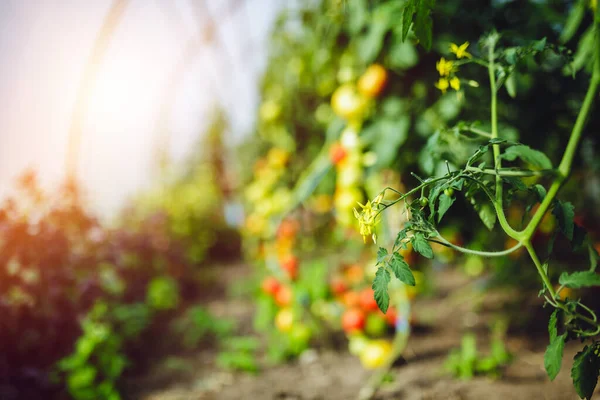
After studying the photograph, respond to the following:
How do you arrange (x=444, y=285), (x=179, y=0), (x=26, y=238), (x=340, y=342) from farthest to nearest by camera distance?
(x=179, y=0) → (x=444, y=285) → (x=340, y=342) → (x=26, y=238)

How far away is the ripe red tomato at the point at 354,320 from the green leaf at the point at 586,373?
0.97 meters

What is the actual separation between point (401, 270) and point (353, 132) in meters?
0.76

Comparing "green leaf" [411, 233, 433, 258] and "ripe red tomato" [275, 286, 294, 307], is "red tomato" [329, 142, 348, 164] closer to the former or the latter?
"ripe red tomato" [275, 286, 294, 307]

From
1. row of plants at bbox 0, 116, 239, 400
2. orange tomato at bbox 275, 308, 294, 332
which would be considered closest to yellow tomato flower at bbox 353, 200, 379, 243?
orange tomato at bbox 275, 308, 294, 332

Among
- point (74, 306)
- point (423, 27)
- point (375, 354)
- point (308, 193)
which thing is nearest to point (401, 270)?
point (423, 27)

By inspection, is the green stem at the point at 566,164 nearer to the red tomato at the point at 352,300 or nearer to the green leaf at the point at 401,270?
the green leaf at the point at 401,270

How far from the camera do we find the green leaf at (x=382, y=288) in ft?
1.59

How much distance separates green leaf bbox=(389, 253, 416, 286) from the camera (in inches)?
19.0

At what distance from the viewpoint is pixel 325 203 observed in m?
1.58

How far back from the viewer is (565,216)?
0.54 meters

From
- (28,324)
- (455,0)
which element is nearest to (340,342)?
(28,324)

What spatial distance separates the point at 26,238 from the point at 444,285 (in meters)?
2.13

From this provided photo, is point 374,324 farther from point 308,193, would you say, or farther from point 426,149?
point 426,149

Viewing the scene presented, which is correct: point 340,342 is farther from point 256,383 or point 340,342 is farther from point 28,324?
point 28,324
